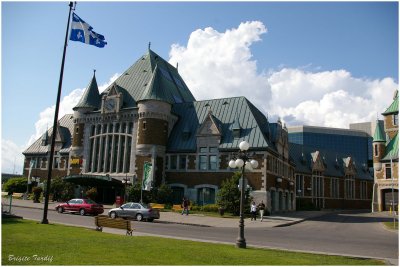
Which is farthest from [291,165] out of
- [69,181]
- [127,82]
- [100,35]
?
[100,35]

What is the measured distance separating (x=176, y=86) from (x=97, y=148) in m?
16.1

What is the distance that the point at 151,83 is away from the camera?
1845 inches

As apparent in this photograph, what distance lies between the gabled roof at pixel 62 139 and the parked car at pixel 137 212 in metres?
27.4

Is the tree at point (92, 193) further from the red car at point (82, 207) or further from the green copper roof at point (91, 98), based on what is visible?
the green copper roof at point (91, 98)

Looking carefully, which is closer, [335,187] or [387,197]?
[387,197]

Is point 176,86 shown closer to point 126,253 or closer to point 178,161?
point 178,161

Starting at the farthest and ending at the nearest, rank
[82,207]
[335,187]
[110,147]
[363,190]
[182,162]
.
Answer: [363,190] < [335,187] < [110,147] < [182,162] < [82,207]

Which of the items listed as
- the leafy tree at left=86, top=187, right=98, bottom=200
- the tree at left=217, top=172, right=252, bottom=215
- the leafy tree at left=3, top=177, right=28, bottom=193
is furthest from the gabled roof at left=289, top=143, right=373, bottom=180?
the leafy tree at left=3, top=177, right=28, bottom=193

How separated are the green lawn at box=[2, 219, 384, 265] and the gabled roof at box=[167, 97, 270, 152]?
28058 mm

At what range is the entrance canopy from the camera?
4241 cm

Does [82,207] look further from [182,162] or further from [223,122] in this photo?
[223,122]

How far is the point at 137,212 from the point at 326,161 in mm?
54473

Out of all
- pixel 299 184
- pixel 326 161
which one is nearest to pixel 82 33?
pixel 299 184

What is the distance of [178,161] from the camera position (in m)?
46.0
